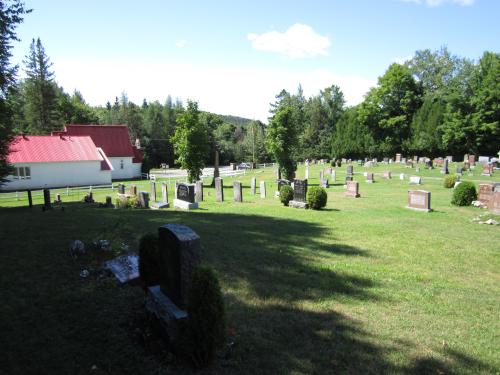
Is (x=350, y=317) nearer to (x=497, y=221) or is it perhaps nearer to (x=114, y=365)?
(x=114, y=365)

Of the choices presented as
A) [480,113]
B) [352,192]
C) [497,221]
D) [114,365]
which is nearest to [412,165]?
[480,113]

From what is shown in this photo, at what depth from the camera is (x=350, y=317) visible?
577 cm

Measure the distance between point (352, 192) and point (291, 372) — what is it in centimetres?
1964

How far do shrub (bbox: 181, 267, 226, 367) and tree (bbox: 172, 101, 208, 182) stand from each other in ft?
A: 96.9

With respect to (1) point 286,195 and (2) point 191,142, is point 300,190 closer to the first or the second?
(1) point 286,195

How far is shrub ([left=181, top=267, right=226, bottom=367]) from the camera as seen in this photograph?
4.13 m

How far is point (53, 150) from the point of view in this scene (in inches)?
1529

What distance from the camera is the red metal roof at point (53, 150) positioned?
3666 centimetres

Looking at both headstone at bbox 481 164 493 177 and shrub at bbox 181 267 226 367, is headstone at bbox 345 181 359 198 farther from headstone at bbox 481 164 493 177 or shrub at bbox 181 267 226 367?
shrub at bbox 181 267 226 367

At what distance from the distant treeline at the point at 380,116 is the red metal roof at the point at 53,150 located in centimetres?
570

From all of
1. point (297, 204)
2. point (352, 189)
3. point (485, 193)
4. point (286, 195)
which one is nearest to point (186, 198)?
point (286, 195)

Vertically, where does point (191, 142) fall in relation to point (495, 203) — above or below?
above

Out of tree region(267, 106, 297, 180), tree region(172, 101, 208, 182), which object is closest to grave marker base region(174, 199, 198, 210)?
tree region(267, 106, 297, 180)

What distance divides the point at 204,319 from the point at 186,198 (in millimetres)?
15287
